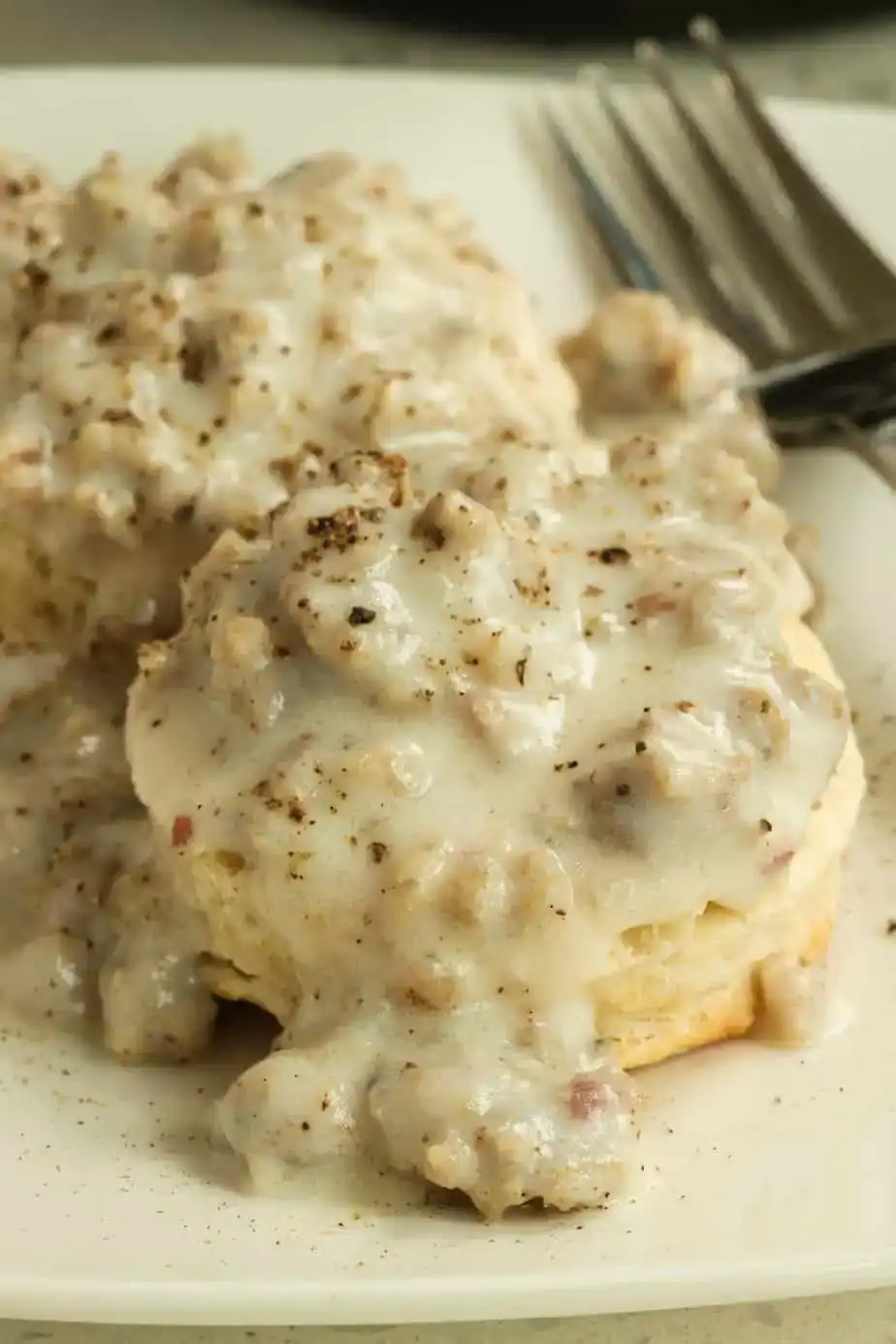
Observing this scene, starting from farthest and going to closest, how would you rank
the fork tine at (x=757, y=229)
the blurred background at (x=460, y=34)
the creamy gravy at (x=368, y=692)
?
the blurred background at (x=460, y=34) < the fork tine at (x=757, y=229) < the creamy gravy at (x=368, y=692)

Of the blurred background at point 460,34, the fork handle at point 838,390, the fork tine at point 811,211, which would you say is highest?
the blurred background at point 460,34

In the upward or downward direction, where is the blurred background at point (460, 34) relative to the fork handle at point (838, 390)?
upward

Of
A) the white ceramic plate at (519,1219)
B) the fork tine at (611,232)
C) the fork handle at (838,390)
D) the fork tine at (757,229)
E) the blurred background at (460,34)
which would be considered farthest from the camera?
the blurred background at (460,34)

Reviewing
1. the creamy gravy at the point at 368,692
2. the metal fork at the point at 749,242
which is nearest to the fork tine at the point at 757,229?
the metal fork at the point at 749,242

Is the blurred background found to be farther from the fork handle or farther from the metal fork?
the fork handle

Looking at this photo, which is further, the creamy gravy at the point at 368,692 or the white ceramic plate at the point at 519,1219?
the creamy gravy at the point at 368,692

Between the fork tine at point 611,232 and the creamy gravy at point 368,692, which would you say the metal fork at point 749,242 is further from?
the creamy gravy at point 368,692

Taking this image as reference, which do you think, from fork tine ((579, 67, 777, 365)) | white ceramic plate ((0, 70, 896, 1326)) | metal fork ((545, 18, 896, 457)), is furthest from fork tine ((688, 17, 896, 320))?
white ceramic plate ((0, 70, 896, 1326))
